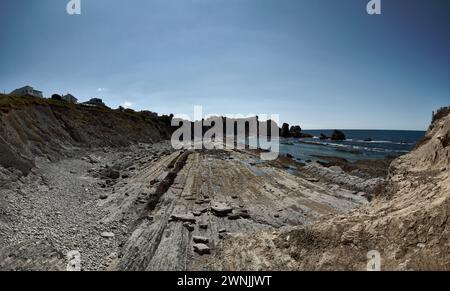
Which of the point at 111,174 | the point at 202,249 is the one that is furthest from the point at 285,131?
the point at 202,249

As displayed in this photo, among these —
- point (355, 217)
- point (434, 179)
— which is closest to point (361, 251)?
point (355, 217)

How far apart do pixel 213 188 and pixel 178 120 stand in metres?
98.5

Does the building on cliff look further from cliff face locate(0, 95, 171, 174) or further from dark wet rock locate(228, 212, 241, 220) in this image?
dark wet rock locate(228, 212, 241, 220)

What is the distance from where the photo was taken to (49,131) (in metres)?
34.4

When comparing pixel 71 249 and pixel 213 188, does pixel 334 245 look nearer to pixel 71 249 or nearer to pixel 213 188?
pixel 71 249

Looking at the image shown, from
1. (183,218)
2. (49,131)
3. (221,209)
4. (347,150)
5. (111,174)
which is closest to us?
(183,218)

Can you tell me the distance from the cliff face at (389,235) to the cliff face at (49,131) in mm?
19206

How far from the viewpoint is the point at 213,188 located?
81.1ft

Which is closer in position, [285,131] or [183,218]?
[183,218]

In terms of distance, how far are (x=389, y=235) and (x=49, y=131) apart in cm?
3936

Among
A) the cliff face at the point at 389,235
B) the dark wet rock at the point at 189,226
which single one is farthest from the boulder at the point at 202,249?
the dark wet rock at the point at 189,226

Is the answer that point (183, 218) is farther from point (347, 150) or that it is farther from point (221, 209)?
point (347, 150)

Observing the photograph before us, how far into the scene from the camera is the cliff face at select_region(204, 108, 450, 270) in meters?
7.06
